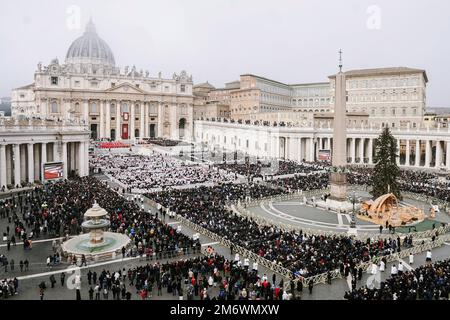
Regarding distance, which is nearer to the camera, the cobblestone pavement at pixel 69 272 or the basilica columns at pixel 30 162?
the cobblestone pavement at pixel 69 272

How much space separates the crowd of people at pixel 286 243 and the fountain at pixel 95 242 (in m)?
5.99

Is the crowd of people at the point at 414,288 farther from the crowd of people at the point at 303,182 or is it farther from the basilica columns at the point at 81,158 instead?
the basilica columns at the point at 81,158

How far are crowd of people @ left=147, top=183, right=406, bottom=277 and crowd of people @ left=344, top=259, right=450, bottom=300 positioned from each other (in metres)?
2.71

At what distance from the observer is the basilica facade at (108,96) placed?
315 feet

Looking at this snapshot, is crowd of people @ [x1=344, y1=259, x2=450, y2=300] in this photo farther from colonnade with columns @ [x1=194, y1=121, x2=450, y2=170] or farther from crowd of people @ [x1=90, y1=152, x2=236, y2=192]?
colonnade with columns @ [x1=194, y1=121, x2=450, y2=170]

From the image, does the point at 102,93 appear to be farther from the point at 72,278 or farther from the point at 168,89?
the point at 72,278

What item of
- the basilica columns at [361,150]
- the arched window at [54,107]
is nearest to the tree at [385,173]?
the basilica columns at [361,150]

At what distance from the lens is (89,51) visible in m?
116

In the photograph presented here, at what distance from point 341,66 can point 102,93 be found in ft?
258

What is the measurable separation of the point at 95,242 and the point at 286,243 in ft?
36.1

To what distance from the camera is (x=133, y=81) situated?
10675cm

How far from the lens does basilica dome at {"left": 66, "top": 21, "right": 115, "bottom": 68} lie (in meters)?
116

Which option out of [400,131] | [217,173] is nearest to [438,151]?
[400,131]

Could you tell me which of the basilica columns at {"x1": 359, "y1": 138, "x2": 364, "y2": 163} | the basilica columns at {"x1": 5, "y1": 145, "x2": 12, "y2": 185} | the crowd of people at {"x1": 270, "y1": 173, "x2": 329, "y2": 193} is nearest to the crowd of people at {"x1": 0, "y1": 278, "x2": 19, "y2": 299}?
the crowd of people at {"x1": 270, "y1": 173, "x2": 329, "y2": 193}
